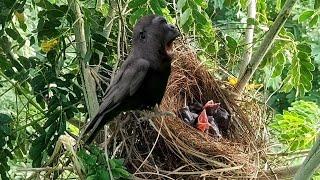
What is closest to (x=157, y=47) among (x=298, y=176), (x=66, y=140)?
(x=66, y=140)

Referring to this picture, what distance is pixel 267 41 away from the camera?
2.49m

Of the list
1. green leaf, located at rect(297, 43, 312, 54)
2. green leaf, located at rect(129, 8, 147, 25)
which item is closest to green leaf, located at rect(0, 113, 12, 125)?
green leaf, located at rect(129, 8, 147, 25)

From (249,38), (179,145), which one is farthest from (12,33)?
(249,38)

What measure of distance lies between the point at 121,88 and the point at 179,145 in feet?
1.00

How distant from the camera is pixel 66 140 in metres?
1.98

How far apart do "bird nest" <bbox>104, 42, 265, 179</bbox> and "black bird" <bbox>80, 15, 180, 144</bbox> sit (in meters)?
0.09

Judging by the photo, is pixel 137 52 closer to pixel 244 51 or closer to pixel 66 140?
pixel 66 140

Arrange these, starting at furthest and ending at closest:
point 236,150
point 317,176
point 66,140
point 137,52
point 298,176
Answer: point 317,176 → point 236,150 → point 137,52 → point 66,140 → point 298,176

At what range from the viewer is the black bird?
83.4 inches

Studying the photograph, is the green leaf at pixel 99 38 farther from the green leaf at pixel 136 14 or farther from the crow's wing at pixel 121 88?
the crow's wing at pixel 121 88

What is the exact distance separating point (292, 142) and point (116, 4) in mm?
839

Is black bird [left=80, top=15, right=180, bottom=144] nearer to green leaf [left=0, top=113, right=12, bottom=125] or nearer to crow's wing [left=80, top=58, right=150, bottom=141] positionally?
crow's wing [left=80, top=58, right=150, bottom=141]

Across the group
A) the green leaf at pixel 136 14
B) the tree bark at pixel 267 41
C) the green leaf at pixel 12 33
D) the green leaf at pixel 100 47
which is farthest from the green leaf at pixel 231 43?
the green leaf at pixel 12 33

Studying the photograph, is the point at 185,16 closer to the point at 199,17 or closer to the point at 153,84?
the point at 199,17
